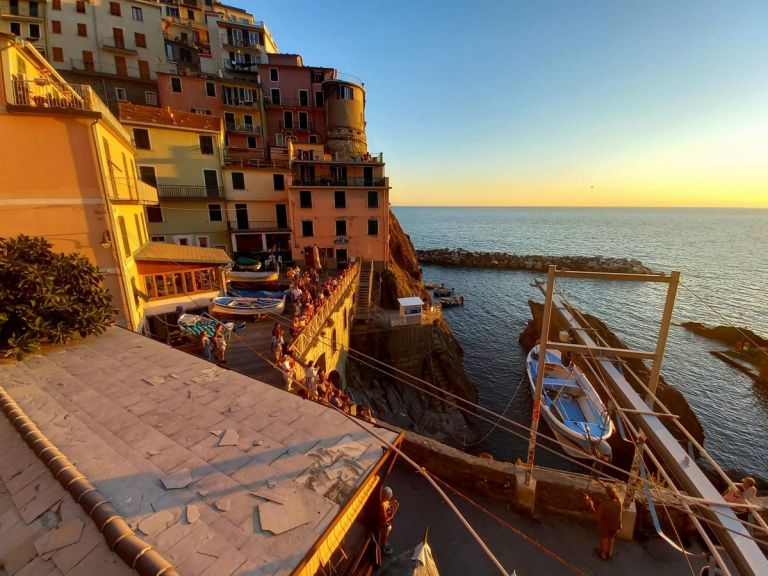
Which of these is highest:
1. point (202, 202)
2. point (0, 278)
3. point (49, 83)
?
point (49, 83)

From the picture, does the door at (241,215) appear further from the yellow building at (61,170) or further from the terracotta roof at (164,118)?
the yellow building at (61,170)

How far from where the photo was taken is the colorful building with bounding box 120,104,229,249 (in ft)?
78.8

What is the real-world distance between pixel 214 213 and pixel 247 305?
1496 cm

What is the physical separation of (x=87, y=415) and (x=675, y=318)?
5362 centimetres

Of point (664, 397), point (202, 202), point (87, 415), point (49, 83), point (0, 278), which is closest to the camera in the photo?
point (87, 415)

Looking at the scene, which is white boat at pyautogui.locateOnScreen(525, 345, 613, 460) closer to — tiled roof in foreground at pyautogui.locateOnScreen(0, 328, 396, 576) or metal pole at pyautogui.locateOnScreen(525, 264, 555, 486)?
metal pole at pyautogui.locateOnScreen(525, 264, 555, 486)

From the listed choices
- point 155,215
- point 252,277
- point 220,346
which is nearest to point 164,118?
point 155,215

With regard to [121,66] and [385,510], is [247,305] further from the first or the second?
[121,66]

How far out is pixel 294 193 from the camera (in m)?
28.1

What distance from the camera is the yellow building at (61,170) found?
36.2 ft

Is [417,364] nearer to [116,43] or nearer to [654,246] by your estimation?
Result: [116,43]

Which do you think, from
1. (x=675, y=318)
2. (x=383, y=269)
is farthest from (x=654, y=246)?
(x=383, y=269)

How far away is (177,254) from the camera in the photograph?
16.7 meters

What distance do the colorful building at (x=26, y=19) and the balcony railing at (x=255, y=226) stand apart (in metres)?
27.1
